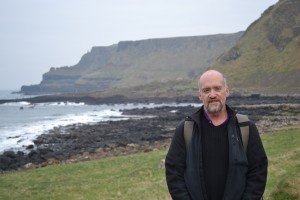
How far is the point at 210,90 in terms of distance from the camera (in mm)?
5055

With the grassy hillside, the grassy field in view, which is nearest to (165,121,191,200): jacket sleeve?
the grassy field

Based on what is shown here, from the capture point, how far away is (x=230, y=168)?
4793mm

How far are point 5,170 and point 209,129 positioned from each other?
30.5m

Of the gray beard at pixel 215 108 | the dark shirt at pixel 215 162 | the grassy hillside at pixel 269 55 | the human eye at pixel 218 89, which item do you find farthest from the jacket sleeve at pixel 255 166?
the grassy hillside at pixel 269 55

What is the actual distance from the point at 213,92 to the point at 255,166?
1.04m

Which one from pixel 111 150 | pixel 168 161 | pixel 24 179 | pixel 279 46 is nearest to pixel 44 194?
pixel 24 179

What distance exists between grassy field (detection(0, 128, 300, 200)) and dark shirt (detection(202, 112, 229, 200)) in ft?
16.7

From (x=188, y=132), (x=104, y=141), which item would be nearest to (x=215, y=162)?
(x=188, y=132)

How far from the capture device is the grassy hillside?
129000mm

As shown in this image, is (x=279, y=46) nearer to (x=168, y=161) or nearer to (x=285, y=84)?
(x=285, y=84)

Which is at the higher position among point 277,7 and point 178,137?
point 277,7

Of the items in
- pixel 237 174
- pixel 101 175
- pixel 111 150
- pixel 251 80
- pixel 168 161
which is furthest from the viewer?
pixel 251 80

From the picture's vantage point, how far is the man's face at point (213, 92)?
16.3 ft

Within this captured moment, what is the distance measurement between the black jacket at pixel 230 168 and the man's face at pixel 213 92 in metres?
0.17
